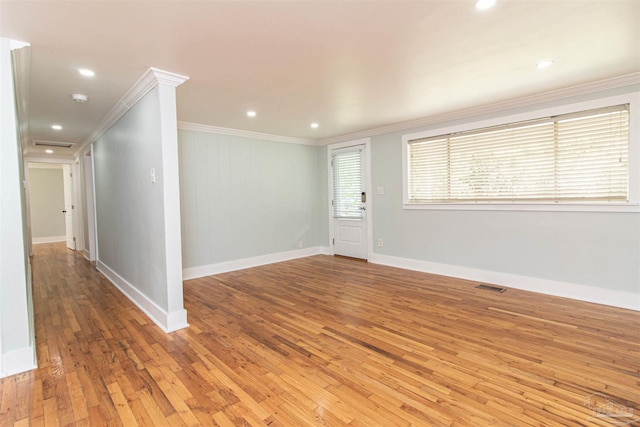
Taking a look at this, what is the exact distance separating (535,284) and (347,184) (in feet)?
11.0

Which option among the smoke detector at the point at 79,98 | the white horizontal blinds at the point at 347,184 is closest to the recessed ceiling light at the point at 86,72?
the smoke detector at the point at 79,98

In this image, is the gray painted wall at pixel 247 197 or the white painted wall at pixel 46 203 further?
the white painted wall at pixel 46 203

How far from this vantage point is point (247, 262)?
527cm

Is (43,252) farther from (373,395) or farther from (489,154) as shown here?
(489,154)

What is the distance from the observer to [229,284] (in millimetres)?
4262

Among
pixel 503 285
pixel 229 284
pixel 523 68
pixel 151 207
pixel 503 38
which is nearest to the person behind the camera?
pixel 503 38

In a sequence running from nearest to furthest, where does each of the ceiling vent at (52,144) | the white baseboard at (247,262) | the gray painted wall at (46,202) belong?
the white baseboard at (247,262), the ceiling vent at (52,144), the gray painted wall at (46,202)

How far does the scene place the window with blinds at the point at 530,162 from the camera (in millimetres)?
3205

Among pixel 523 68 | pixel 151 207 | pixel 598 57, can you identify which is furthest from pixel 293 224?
pixel 598 57

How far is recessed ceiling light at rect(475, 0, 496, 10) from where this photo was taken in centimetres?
180

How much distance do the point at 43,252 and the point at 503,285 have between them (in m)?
9.55

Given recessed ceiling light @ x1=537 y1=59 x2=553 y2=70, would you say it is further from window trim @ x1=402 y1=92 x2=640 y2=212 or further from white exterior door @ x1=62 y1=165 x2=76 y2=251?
white exterior door @ x1=62 y1=165 x2=76 y2=251

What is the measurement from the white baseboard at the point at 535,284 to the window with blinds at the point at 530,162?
0.96 meters

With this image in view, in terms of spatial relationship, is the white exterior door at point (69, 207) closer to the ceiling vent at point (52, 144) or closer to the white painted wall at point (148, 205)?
the ceiling vent at point (52, 144)
